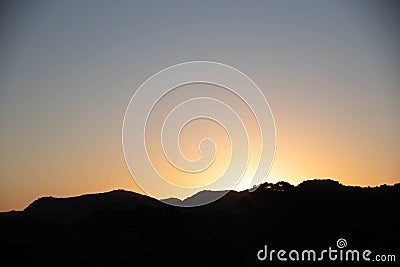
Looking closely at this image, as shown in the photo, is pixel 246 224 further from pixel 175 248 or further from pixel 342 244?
pixel 342 244

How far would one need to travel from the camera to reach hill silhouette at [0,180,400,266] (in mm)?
44156

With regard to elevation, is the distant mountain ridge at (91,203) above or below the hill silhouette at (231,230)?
above

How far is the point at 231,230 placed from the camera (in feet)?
170

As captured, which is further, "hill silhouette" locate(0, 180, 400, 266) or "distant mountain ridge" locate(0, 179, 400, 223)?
"distant mountain ridge" locate(0, 179, 400, 223)

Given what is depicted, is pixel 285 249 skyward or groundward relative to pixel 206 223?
groundward

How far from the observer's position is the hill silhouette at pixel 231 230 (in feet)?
145

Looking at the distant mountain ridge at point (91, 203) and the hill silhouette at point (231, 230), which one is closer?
the hill silhouette at point (231, 230)

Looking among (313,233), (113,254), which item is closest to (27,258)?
(113,254)

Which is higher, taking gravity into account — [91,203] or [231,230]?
[91,203]

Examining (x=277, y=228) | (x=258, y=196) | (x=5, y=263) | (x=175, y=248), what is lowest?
(x=5, y=263)

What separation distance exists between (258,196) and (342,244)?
16.5 metres

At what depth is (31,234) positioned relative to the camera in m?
56.8

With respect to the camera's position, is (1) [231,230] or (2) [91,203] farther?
(2) [91,203]

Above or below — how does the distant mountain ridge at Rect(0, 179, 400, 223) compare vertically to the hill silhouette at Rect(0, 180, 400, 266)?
above
